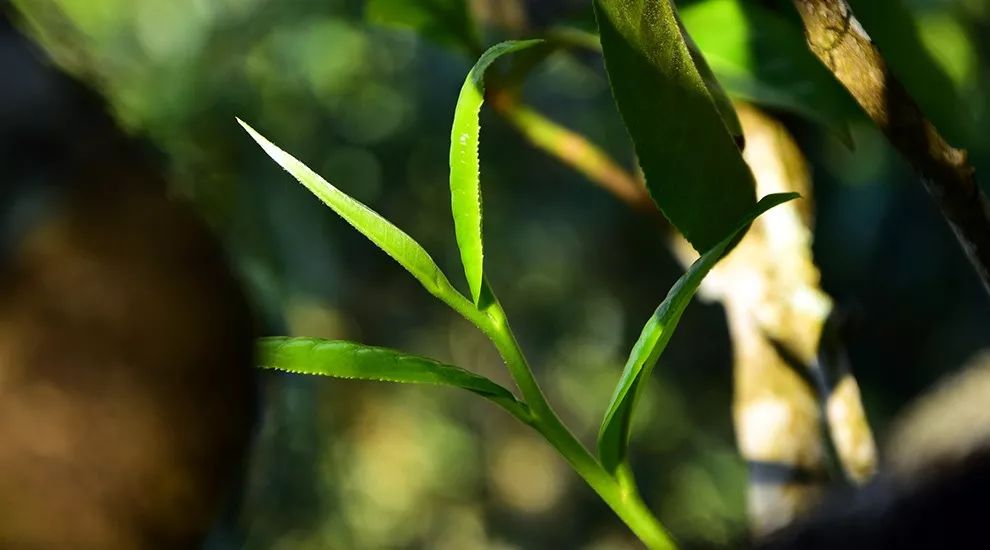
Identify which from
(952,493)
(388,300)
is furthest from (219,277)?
(388,300)

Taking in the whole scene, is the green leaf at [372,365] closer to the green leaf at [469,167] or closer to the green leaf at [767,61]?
the green leaf at [469,167]

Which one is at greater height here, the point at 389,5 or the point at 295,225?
the point at 389,5

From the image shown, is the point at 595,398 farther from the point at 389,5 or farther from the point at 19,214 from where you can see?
the point at 19,214

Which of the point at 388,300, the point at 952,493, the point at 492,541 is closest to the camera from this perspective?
the point at 952,493

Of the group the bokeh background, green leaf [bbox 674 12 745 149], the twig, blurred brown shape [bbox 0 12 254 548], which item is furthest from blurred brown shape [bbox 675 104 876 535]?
the bokeh background

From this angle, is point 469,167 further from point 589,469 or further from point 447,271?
point 447,271

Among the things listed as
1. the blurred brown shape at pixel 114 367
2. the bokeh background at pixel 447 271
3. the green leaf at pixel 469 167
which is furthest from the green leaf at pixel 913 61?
the bokeh background at pixel 447 271

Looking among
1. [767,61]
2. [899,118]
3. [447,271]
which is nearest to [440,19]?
[767,61]
